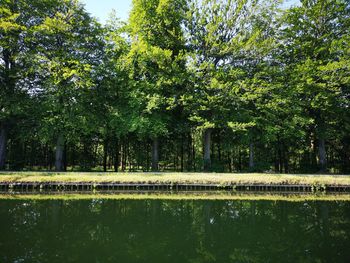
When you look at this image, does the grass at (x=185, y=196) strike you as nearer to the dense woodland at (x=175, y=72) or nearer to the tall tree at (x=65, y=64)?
the dense woodland at (x=175, y=72)

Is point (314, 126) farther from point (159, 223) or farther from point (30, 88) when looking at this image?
point (30, 88)

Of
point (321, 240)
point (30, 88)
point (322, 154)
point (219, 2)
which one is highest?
point (219, 2)

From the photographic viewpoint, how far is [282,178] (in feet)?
61.1

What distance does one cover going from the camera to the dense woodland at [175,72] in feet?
77.0

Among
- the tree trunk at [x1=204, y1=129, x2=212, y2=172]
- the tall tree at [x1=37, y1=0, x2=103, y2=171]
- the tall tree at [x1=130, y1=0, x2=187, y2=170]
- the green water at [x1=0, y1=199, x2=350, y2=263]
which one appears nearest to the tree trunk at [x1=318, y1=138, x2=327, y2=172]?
the tree trunk at [x1=204, y1=129, x2=212, y2=172]

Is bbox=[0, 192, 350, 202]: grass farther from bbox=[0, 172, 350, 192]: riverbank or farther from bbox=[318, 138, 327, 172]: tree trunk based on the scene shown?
bbox=[318, 138, 327, 172]: tree trunk

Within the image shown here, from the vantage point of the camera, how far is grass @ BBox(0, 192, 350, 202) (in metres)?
14.5

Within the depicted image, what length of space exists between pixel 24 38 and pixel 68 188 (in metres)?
14.9

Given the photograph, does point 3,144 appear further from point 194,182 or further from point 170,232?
point 170,232

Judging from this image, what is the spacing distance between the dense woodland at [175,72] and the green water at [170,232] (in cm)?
1190

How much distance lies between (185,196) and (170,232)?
704cm

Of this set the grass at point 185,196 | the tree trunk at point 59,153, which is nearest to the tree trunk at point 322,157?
the grass at point 185,196

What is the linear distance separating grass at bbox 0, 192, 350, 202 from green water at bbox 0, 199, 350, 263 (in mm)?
1186

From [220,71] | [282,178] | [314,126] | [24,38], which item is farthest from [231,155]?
[24,38]
